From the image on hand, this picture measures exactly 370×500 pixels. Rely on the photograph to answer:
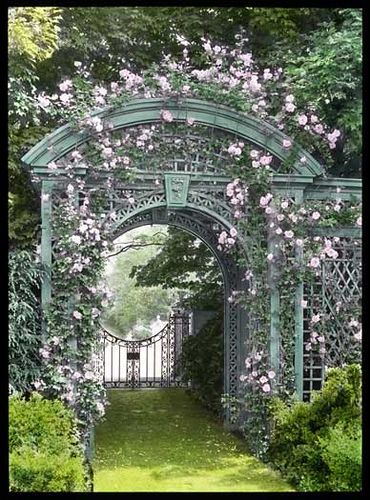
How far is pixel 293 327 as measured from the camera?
6.14 meters

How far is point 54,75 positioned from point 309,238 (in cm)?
377

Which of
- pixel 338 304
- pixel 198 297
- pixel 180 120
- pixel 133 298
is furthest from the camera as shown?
pixel 133 298

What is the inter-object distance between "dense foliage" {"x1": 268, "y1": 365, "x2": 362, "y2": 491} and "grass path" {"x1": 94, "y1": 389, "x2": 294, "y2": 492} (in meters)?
0.20

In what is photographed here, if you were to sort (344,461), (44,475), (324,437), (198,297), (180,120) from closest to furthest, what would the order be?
1. (44,475)
2. (344,461)
3. (324,437)
4. (180,120)
5. (198,297)

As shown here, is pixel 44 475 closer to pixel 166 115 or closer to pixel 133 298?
pixel 166 115

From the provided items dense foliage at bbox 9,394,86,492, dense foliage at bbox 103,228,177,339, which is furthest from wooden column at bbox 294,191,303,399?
dense foliage at bbox 103,228,177,339

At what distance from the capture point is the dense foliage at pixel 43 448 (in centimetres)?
446

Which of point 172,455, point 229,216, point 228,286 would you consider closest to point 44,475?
point 172,455

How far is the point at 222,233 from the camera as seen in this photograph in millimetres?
6125

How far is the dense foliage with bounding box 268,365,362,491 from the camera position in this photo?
4.68 meters

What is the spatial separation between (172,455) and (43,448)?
1.39 meters

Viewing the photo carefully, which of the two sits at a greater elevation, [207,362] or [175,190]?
[175,190]

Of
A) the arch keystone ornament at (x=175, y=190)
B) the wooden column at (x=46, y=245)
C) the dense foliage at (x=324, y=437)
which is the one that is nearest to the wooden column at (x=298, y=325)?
the dense foliage at (x=324, y=437)

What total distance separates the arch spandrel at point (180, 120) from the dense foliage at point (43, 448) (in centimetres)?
200
